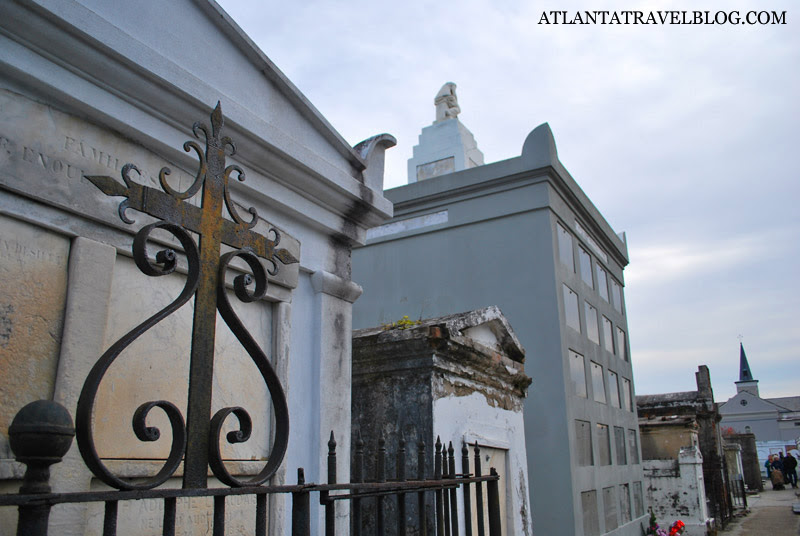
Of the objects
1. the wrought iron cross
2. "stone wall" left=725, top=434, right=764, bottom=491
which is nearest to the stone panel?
the wrought iron cross

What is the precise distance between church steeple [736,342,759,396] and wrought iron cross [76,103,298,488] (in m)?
69.0

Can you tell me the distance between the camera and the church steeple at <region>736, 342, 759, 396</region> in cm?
6144

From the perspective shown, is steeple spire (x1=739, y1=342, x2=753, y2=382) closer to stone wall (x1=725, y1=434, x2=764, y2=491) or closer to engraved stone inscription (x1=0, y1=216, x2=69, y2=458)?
stone wall (x1=725, y1=434, x2=764, y2=491)

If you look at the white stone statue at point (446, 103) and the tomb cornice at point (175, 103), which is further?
the white stone statue at point (446, 103)

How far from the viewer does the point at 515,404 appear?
18.0 ft

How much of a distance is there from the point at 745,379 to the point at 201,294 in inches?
2832

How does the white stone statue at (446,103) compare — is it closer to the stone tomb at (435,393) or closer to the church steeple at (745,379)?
the stone tomb at (435,393)

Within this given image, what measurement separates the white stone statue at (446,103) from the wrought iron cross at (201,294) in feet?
30.4

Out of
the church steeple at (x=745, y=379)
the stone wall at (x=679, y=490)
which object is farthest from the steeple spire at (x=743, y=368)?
the stone wall at (x=679, y=490)

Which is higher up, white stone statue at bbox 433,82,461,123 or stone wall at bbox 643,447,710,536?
white stone statue at bbox 433,82,461,123

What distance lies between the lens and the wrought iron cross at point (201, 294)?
52.1 inches

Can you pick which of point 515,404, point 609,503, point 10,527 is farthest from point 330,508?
point 609,503

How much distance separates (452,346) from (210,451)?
9.57 feet

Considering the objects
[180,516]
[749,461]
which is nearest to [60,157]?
[180,516]
